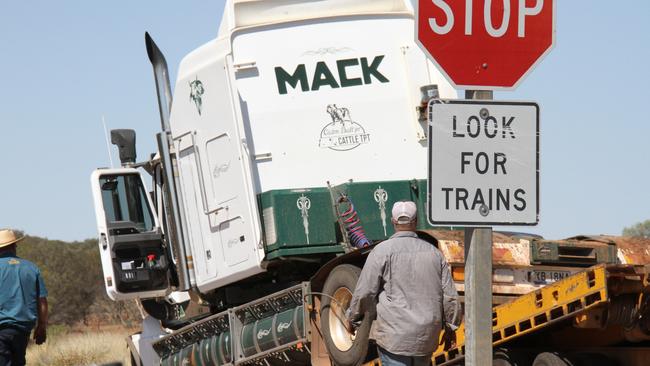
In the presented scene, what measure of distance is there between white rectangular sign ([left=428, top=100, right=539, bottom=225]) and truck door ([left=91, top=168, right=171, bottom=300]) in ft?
27.6

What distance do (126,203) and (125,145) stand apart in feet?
2.84

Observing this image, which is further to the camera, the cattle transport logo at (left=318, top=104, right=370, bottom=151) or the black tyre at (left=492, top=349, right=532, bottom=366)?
the cattle transport logo at (left=318, top=104, right=370, bottom=151)

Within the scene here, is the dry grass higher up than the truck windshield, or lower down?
lower down

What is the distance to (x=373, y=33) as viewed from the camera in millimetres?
12016

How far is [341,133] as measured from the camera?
11.9 m

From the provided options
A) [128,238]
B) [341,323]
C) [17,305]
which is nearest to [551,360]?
[341,323]

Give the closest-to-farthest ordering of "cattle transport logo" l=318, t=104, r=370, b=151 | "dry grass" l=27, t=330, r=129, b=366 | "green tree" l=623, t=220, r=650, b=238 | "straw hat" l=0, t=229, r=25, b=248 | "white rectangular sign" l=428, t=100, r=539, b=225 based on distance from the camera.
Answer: "white rectangular sign" l=428, t=100, r=539, b=225 < "straw hat" l=0, t=229, r=25, b=248 < "cattle transport logo" l=318, t=104, r=370, b=151 < "dry grass" l=27, t=330, r=129, b=366 < "green tree" l=623, t=220, r=650, b=238

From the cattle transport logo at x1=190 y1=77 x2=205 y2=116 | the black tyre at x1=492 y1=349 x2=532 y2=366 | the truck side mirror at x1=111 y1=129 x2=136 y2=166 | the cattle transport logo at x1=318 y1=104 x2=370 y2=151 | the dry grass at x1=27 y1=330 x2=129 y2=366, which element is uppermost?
the cattle transport logo at x1=190 y1=77 x2=205 y2=116

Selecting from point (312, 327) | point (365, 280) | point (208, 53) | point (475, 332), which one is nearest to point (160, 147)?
point (208, 53)

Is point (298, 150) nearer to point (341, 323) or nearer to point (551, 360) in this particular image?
point (341, 323)

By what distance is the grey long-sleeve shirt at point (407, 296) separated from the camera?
24.0 feet

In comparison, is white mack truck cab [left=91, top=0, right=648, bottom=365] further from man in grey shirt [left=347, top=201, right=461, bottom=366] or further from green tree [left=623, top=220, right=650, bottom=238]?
green tree [left=623, top=220, right=650, bottom=238]

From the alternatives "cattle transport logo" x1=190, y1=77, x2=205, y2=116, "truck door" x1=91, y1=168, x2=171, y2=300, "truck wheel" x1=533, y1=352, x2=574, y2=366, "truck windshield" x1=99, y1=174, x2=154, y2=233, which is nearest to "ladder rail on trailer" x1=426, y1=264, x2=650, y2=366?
"truck wheel" x1=533, y1=352, x2=574, y2=366

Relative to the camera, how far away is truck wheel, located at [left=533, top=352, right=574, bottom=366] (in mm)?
9008
